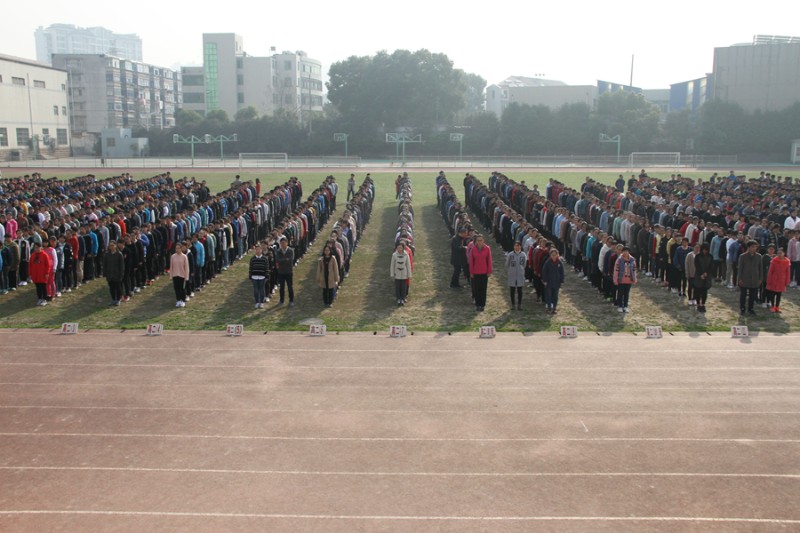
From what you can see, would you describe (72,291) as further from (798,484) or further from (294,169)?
(294,169)

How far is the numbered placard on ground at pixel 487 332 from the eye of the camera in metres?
14.8

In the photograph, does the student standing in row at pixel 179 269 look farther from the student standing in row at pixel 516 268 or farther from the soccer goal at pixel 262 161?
the soccer goal at pixel 262 161

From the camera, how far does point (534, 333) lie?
1498cm

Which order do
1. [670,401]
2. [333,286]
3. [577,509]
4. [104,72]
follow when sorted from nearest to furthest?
[577,509]
[670,401]
[333,286]
[104,72]

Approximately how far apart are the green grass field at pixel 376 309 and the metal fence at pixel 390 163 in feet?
164

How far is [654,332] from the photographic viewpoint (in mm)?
14625

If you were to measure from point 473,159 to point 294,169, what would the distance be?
22.8 meters

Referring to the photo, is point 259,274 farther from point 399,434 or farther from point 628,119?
point 628,119

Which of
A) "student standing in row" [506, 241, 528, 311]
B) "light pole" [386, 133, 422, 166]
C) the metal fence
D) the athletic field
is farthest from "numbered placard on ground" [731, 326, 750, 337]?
"light pole" [386, 133, 422, 166]

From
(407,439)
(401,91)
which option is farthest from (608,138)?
(407,439)

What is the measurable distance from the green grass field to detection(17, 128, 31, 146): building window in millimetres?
66423

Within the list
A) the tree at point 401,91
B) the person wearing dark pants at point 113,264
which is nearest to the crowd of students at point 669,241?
Result: the person wearing dark pants at point 113,264

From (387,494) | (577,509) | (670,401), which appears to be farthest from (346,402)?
(670,401)

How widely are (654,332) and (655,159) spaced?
63835 millimetres
